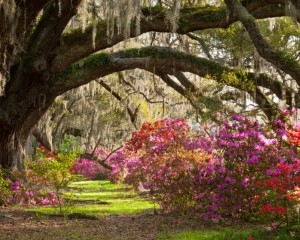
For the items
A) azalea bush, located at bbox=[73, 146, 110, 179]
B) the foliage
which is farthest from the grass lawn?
azalea bush, located at bbox=[73, 146, 110, 179]

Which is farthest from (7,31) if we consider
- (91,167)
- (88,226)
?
(91,167)

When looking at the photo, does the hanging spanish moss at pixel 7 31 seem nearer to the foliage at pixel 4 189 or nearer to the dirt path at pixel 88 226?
the foliage at pixel 4 189

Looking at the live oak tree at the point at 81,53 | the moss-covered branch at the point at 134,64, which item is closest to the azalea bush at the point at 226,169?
the live oak tree at the point at 81,53

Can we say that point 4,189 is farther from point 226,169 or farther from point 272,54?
point 272,54

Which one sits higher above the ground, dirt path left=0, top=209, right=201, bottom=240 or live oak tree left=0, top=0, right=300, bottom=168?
live oak tree left=0, top=0, right=300, bottom=168

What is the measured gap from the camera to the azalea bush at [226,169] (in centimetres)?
788

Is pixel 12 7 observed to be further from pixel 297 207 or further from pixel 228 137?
pixel 297 207

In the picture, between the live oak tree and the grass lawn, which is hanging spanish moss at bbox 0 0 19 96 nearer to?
the live oak tree

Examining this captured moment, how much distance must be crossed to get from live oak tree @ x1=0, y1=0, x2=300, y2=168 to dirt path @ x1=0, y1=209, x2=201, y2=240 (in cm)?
216

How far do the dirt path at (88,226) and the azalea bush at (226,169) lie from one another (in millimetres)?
567

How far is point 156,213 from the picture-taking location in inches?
457

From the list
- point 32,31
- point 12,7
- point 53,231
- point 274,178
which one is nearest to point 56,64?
point 32,31

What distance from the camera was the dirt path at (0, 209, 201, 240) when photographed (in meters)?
8.30

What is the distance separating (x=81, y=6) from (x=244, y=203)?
471cm
